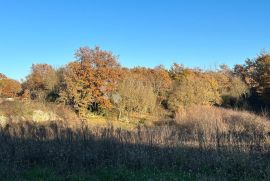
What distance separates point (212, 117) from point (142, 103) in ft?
Result: 48.0

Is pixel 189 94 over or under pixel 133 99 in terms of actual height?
over

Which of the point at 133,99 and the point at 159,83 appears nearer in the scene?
the point at 133,99

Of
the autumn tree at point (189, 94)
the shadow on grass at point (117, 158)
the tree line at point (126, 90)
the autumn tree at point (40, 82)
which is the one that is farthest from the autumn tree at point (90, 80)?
the shadow on grass at point (117, 158)

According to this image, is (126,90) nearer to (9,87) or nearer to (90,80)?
(90,80)

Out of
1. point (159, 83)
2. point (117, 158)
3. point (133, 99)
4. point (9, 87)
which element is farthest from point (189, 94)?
point (117, 158)

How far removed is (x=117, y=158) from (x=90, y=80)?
3048cm

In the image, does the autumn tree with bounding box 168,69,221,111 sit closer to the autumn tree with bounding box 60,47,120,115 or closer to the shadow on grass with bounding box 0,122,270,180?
the autumn tree with bounding box 60,47,120,115

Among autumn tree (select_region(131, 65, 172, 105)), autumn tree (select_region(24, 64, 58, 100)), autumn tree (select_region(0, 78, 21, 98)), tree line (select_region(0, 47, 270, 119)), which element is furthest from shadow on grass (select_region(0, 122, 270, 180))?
autumn tree (select_region(0, 78, 21, 98))

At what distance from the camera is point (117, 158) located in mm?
8406

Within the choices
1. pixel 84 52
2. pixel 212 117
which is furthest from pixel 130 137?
pixel 84 52

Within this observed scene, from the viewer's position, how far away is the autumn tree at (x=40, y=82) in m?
40.7

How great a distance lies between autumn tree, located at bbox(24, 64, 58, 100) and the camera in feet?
133

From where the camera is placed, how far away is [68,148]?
28.8ft

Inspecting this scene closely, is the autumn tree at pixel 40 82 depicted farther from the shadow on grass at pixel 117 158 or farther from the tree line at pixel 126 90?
the shadow on grass at pixel 117 158
